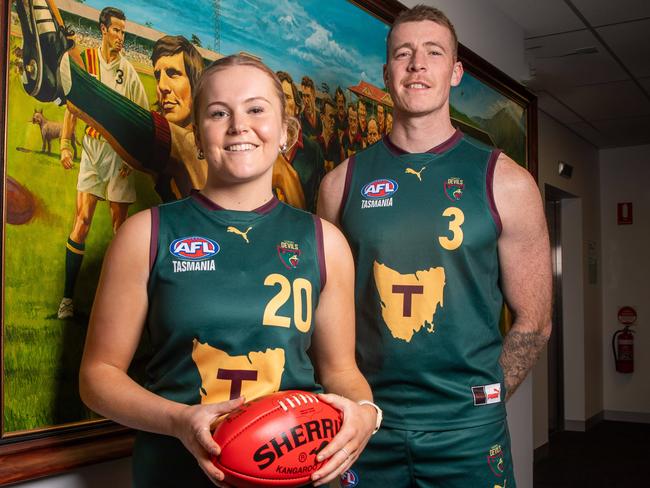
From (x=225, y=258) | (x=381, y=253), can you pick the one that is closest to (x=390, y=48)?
(x=381, y=253)

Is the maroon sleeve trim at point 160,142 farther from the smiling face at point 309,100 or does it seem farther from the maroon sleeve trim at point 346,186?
the smiling face at point 309,100

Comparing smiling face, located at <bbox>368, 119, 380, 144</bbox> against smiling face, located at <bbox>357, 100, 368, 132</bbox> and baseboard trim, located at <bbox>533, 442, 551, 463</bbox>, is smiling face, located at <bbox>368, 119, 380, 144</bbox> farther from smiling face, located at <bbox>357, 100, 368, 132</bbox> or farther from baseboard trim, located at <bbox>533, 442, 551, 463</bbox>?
baseboard trim, located at <bbox>533, 442, 551, 463</bbox>

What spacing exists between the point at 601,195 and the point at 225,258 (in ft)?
23.4

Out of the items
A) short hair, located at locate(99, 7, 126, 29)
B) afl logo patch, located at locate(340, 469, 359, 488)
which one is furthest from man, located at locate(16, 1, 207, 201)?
afl logo patch, located at locate(340, 469, 359, 488)

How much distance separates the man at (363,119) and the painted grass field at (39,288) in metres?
1.32

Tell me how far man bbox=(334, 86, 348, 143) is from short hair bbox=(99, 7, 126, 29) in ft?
3.36

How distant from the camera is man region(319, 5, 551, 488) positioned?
1.68 meters

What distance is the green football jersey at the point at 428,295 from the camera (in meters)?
1.70

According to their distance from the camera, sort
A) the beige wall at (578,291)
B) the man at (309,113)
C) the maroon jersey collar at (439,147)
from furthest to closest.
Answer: the beige wall at (578,291)
the man at (309,113)
the maroon jersey collar at (439,147)

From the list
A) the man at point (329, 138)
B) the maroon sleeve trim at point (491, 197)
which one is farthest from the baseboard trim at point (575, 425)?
the maroon sleeve trim at point (491, 197)

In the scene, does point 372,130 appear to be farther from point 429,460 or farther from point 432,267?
point 429,460

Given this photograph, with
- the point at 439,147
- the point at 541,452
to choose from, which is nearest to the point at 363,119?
the point at 439,147

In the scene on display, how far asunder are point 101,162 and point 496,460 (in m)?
1.19

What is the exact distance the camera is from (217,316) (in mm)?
1269
